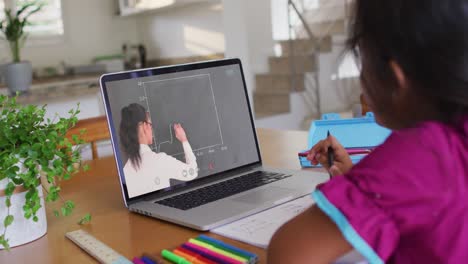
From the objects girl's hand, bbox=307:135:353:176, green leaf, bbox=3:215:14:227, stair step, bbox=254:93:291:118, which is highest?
girl's hand, bbox=307:135:353:176

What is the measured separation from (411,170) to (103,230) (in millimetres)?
576

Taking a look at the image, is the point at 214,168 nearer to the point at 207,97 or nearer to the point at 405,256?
the point at 207,97

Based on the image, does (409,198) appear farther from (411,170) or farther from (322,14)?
(322,14)

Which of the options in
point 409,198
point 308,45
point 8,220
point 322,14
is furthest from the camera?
point 322,14

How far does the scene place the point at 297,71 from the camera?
4711mm

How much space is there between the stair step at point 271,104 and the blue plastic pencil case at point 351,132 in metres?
3.27

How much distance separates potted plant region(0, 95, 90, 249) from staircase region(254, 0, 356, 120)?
11.6 ft

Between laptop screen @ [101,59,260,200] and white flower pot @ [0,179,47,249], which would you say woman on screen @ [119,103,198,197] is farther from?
white flower pot @ [0,179,47,249]

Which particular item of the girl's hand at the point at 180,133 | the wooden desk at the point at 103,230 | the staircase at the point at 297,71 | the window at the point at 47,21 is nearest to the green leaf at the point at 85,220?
the wooden desk at the point at 103,230

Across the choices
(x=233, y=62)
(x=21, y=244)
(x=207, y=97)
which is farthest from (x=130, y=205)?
(x=233, y=62)

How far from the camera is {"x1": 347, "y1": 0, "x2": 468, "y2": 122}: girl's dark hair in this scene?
1.73 feet

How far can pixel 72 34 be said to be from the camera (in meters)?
4.48

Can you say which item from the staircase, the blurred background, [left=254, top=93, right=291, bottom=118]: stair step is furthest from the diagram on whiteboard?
[left=254, top=93, right=291, bottom=118]: stair step

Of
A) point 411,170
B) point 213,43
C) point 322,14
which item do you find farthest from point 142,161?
point 322,14
